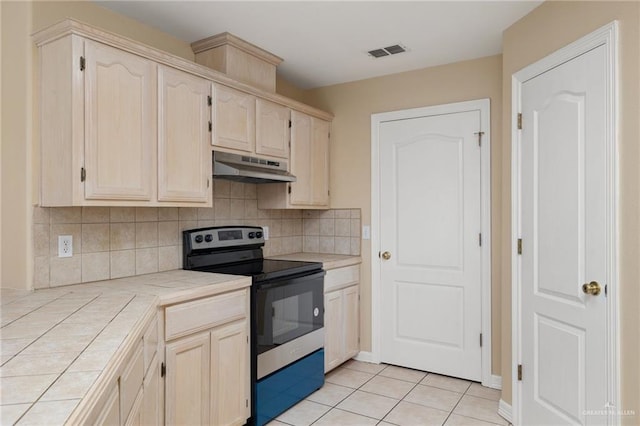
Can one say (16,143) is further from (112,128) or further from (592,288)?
(592,288)

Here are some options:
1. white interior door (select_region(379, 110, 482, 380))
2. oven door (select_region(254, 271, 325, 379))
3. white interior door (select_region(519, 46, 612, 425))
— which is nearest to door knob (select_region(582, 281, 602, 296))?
white interior door (select_region(519, 46, 612, 425))

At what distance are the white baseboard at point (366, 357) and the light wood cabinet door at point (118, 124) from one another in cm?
238

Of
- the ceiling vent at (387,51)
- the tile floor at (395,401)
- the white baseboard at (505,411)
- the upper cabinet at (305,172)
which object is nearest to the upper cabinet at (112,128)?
the upper cabinet at (305,172)

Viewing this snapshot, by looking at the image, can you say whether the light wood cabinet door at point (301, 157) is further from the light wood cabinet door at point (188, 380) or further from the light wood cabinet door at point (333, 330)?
the light wood cabinet door at point (188, 380)

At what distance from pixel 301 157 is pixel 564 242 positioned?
1964mm

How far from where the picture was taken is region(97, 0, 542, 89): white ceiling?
2369 millimetres

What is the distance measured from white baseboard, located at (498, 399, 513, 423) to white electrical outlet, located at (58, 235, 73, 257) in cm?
269

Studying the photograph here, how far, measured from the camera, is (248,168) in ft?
9.00

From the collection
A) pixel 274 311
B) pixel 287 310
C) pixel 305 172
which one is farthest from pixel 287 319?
pixel 305 172

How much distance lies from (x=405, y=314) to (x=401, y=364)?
0.42 metres

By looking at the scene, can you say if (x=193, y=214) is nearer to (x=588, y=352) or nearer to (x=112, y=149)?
(x=112, y=149)

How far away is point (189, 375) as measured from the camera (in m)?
2.09

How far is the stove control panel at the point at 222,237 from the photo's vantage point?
9.09 ft

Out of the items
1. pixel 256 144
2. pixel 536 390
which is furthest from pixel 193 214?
pixel 536 390
